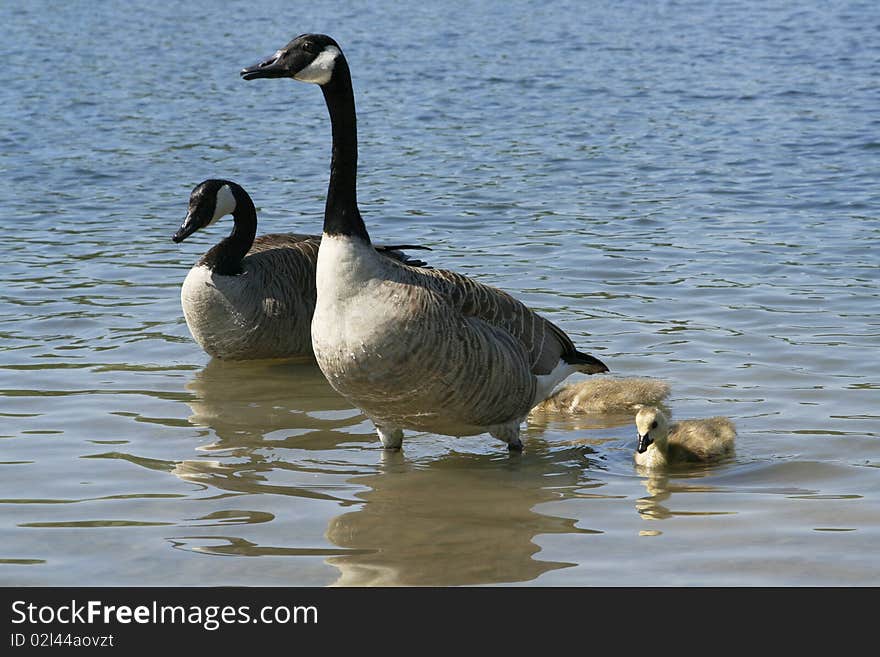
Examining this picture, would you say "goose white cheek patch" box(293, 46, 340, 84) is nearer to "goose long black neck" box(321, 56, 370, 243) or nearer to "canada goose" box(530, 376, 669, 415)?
"goose long black neck" box(321, 56, 370, 243)

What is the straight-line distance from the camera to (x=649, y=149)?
16.7 m

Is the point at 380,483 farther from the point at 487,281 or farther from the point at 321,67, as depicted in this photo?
the point at 487,281

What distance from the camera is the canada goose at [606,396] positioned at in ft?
26.1

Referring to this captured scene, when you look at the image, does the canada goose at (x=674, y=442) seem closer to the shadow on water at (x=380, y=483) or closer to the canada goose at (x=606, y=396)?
the shadow on water at (x=380, y=483)

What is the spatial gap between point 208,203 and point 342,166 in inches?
131

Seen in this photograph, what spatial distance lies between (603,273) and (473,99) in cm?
997

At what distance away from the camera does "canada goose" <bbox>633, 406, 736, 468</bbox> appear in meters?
6.91

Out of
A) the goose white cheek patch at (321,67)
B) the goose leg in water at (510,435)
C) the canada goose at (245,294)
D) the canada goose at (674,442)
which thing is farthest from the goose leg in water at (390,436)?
the canada goose at (245,294)

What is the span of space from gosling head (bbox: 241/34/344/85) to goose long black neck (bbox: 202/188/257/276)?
294 cm

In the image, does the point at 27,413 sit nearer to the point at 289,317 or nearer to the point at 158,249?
the point at 289,317

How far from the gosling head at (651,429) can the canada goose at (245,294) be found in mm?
2622

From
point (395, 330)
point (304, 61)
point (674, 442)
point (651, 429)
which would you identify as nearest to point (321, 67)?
point (304, 61)

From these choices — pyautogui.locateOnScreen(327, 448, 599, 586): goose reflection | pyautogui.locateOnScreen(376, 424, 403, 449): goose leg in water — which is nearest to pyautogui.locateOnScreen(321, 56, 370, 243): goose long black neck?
pyautogui.locateOnScreen(376, 424, 403, 449): goose leg in water

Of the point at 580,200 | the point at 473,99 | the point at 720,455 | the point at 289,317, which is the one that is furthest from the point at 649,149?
the point at 720,455
